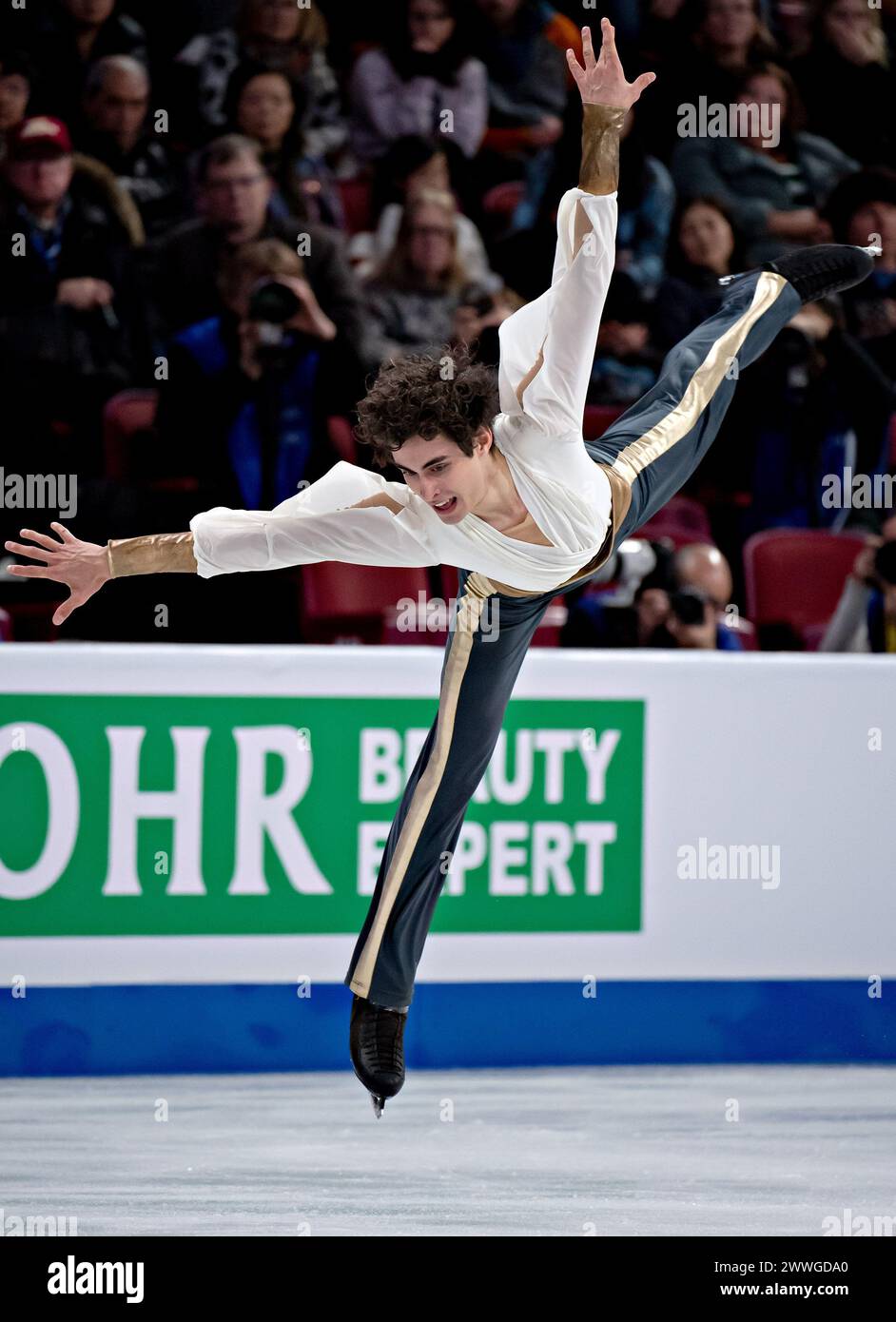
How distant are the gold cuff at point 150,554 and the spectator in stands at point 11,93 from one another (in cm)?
400

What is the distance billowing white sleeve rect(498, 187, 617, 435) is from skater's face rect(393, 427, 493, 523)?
5.9 inches

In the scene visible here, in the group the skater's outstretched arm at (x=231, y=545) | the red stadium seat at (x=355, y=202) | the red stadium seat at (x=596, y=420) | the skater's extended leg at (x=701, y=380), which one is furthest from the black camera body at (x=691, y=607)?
the red stadium seat at (x=355, y=202)

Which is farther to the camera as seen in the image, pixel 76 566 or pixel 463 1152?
pixel 463 1152

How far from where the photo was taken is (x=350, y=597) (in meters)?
6.11

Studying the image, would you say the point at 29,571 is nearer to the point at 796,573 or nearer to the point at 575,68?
the point at 575,68

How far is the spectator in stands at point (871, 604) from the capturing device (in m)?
5.82

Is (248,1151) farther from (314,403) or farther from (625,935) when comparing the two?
(314,403)

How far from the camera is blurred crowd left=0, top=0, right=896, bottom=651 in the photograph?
5953 millimetres

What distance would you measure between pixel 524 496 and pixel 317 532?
1.43ft

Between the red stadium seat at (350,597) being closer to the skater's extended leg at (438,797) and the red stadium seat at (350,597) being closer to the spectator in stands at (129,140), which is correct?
the spectator in stands at (129,140)

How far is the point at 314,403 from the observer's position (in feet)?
20.2

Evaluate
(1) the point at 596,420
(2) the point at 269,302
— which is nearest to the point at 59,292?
(2) the point at 269,302

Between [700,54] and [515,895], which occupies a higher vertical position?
[700,54]
